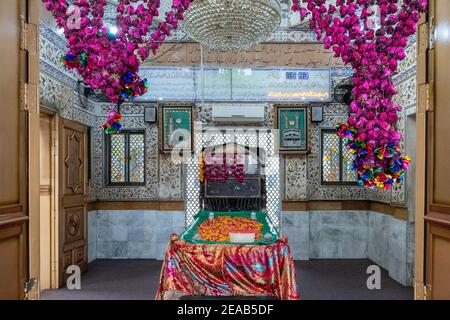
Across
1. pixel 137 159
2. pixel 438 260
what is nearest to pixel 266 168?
pixel 137 159

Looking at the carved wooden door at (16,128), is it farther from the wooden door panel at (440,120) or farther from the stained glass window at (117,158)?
the stained glass window at (117,158)

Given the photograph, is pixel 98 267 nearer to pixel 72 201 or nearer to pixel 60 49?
pixel 72 201

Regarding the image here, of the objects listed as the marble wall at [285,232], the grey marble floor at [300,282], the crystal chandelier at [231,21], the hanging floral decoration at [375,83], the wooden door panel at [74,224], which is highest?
the crystal chandelier at [231,21]

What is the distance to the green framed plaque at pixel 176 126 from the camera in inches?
242

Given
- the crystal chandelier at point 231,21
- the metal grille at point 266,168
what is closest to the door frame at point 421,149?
the crystal chandelier at point 231,21

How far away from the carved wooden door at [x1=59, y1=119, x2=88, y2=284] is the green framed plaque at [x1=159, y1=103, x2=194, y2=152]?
1316 mm

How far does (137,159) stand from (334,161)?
11.5ft

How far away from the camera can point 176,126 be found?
6164 millimetres

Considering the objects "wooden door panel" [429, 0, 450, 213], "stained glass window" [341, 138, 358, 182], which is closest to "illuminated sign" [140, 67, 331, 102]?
"stained glass window" [341, 138, 358, 182]

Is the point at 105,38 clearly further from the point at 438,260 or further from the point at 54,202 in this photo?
the point at 54,202

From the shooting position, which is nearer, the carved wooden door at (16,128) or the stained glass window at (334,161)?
the carved wooden door at (16,128)

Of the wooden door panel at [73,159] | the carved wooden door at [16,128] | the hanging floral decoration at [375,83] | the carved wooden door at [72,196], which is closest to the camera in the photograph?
the carved wooden door at [16,128]

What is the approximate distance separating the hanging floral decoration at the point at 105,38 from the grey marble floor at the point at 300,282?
9.44 feet

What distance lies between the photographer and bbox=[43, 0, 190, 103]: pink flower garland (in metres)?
2.14
